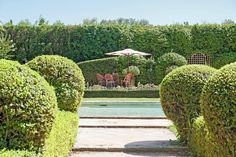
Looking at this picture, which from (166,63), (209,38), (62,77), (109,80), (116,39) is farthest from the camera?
(116,39)

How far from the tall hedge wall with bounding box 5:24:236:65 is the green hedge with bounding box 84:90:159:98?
631 cm

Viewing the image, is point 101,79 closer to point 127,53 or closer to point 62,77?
point 127,53

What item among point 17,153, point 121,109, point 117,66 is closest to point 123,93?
point 117,66

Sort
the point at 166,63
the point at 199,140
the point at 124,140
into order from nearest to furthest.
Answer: the point at 199,140 → the point at 124,140 → the point at 166,63

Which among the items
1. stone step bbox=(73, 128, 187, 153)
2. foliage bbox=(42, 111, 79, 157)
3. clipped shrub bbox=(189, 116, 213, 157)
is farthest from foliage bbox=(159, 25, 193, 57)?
foliage bbox=(42, 111, 79, 157)

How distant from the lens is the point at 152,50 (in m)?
31.2

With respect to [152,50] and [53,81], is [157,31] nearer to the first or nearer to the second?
[152,50]

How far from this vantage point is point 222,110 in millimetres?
5363

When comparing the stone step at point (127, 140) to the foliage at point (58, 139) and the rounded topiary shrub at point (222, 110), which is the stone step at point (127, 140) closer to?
the foliage at point (58, 139)

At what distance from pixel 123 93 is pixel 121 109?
546 centimetres

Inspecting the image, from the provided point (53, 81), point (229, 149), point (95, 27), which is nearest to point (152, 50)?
point (95, 27)

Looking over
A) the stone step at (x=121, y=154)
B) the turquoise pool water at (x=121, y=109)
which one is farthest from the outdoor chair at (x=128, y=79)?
the stone step at (x=121, y=154)

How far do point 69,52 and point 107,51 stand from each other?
2.57 m

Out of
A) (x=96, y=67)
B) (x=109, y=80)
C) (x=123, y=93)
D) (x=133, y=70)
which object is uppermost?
(x=96, y=67)
